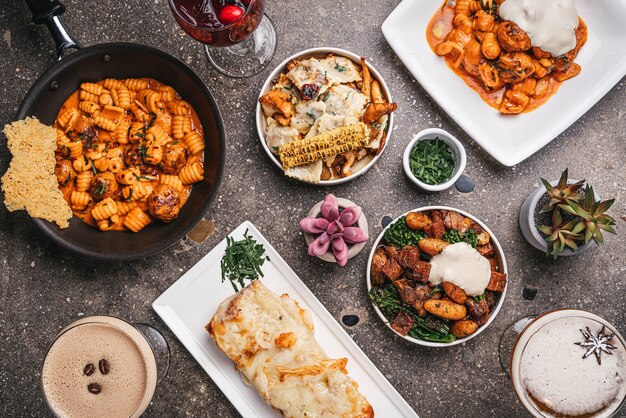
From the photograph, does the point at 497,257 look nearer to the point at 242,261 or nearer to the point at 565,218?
the point at 565,218

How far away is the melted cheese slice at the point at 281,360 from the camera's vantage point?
2033mm

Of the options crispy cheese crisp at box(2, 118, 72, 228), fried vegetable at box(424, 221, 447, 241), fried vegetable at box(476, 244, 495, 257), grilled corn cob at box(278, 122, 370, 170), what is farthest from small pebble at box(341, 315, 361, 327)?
crispy cheese crisp at box(2, 118, 72, 228)

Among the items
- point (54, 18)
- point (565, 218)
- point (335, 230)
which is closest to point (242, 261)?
point (335, 230)

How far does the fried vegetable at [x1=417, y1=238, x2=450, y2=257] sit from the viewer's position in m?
2.21

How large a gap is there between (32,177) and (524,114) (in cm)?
200

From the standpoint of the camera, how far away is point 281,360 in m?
2.06

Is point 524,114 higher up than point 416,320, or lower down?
higher up

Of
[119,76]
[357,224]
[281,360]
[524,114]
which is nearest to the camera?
[281,360]

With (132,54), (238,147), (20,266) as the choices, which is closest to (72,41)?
(132,54)

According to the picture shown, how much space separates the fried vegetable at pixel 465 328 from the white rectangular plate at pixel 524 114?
2.19 feet

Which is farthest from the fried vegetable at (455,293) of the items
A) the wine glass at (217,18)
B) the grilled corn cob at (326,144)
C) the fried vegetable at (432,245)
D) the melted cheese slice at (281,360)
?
the wine glass at (217,18)

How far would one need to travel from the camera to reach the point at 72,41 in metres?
2.15

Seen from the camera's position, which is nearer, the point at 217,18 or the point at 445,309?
the point at 217,18

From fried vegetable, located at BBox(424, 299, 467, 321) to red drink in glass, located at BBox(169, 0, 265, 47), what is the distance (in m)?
1.25
